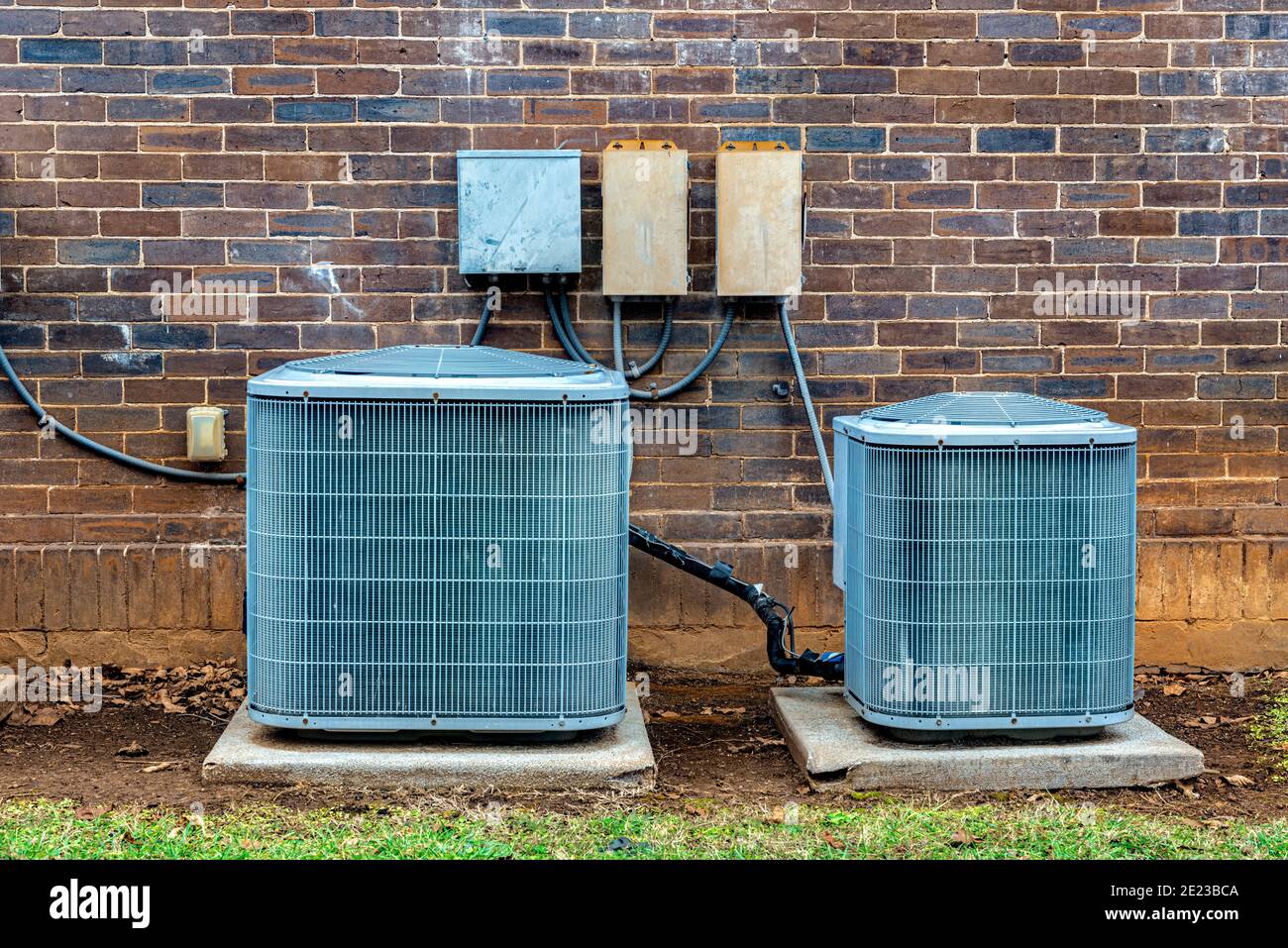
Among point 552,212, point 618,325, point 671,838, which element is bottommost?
point 671,838

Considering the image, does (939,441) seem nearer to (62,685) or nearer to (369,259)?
(369,259)

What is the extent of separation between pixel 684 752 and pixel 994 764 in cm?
114

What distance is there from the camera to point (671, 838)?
438 cm

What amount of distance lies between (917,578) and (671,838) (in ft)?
4.02

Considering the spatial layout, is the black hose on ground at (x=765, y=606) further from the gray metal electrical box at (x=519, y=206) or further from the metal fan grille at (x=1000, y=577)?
the gray metal electrical box at (x=519, y=206)

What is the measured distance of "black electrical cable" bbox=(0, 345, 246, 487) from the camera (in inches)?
248

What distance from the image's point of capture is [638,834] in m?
4.43

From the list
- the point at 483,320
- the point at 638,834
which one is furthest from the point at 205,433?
the point at 638,834

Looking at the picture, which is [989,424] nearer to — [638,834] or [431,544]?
[638,834]

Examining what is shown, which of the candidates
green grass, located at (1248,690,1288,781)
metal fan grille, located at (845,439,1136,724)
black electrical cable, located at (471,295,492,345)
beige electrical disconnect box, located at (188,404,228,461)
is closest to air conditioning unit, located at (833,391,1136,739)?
metal fan grille, located at (845,439,1136,724)

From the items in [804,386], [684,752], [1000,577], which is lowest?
[684,752]

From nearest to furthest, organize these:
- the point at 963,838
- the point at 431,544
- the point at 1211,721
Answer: the point at 963,838 → the point at 431,544 → the point at 1211,721

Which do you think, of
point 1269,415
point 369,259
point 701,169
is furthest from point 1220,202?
point 369,259

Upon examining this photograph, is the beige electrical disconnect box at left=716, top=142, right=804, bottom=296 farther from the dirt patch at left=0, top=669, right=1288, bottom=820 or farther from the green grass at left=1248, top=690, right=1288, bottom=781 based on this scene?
the green grass at left=1248, top=690, right=1288, bottom=781
